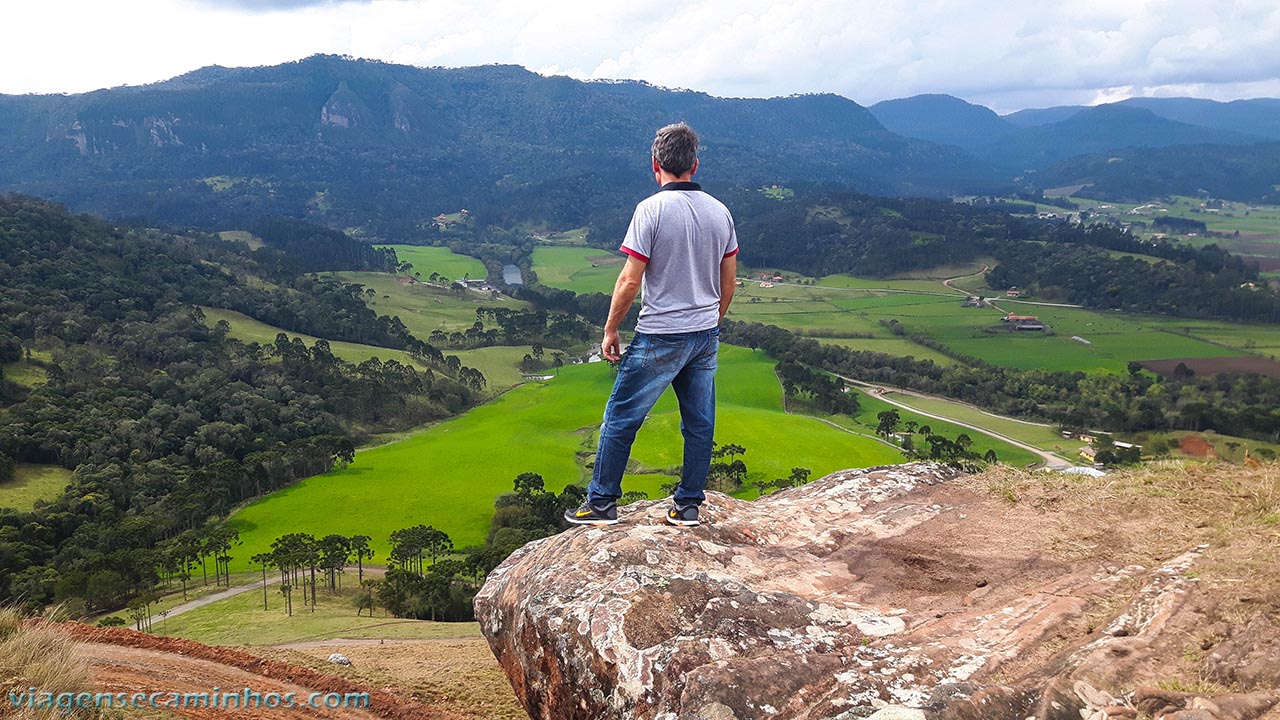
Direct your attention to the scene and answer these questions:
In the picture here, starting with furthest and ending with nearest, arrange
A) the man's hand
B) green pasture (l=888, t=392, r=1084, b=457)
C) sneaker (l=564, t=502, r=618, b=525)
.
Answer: green pasture (l=888, t=392, r=1084, b=457)
sneaker (l=564, t=502, r=618, b=525)
the man's hand

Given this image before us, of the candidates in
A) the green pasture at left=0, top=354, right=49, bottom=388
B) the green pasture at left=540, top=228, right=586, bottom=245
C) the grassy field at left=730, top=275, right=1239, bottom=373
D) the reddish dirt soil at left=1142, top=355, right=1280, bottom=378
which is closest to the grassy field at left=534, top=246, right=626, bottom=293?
the green pasture at left=540, top=228, right=586, bottom=245

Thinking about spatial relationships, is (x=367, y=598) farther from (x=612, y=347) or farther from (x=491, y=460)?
(x=491, y=460)

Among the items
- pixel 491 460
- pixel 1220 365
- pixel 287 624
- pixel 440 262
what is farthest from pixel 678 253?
pixel 440 262

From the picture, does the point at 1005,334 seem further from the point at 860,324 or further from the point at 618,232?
the point at 618,232

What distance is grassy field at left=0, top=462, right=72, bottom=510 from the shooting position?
41.1 meters

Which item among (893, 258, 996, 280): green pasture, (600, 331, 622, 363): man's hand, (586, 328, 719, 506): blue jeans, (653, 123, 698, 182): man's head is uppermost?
(653, 123, 698, 182): man's head

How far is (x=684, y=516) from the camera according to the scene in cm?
680

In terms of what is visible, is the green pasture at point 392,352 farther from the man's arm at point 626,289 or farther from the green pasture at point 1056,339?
the man's arm at point 626,289

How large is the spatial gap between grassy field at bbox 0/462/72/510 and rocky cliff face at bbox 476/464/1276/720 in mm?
48610

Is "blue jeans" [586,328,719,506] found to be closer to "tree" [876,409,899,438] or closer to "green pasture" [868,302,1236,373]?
"tree" [876,409,899,438]

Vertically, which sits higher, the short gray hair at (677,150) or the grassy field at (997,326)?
the short gray hair at (677,150)

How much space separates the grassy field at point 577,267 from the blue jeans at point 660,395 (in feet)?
350

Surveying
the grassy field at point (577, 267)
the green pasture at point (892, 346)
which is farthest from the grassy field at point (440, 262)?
the green pasture at point (892, 346)

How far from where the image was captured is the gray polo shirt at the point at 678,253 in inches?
235
